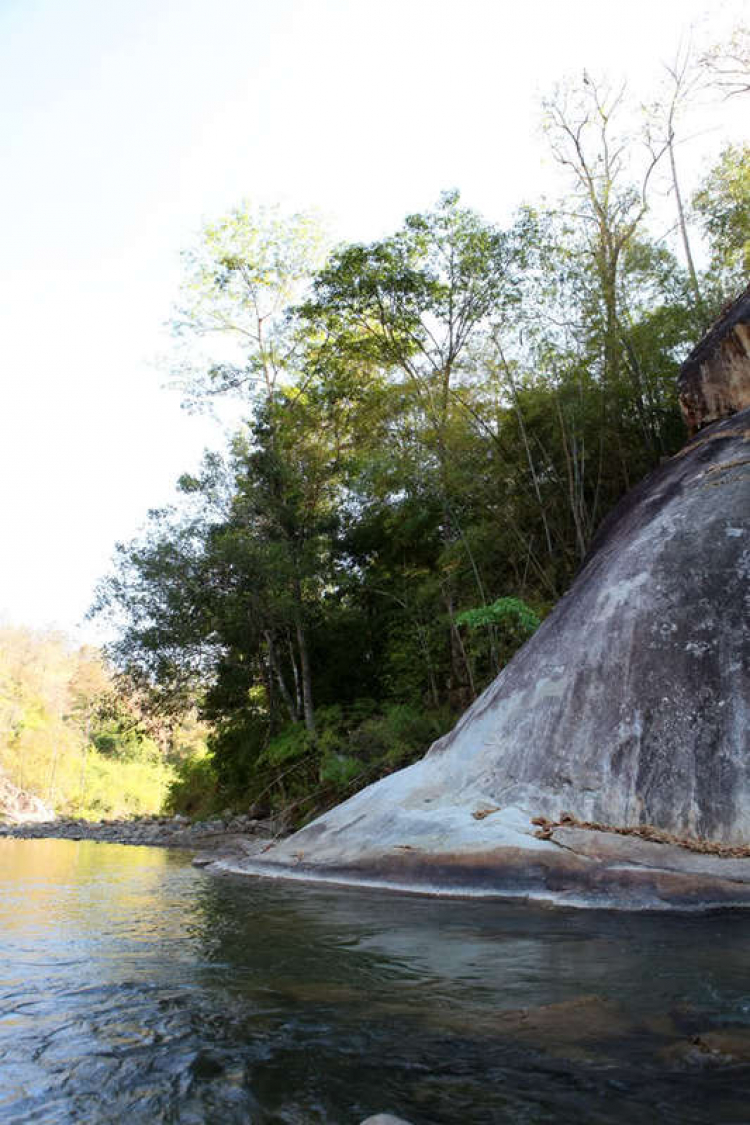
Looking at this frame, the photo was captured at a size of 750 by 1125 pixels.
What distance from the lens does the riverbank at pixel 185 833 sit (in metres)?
14.3

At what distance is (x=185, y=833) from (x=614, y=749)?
1265cm

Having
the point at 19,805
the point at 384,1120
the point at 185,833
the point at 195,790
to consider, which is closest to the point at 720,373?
the point at 384,1120

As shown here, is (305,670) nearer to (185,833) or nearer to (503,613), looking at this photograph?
(185,833)

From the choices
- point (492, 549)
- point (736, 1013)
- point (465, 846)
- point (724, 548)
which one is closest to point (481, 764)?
point (465, 846)

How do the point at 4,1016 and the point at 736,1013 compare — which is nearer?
the point at 736,1013

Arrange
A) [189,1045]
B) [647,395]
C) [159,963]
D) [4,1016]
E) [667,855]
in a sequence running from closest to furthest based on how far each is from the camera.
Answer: [189,1045]
[4,1016]
[159,963]
[667,855]
[647,395]

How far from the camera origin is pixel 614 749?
7.35 metres

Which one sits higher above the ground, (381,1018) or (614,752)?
(614,752)

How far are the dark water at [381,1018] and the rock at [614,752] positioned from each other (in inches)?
23.4

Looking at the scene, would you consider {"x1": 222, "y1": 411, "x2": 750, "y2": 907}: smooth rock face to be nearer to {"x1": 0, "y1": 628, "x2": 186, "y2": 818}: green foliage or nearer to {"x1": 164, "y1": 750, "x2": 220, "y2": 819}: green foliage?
{"x1": 164, "y1": 750, "x2": 220, "y2": 819}: green foliage

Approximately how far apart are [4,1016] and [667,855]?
5.03 m

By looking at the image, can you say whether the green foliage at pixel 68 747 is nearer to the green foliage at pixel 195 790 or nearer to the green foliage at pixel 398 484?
the green foliage at pixel 195 790

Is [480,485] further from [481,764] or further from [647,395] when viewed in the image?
[481,764]

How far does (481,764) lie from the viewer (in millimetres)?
8414
